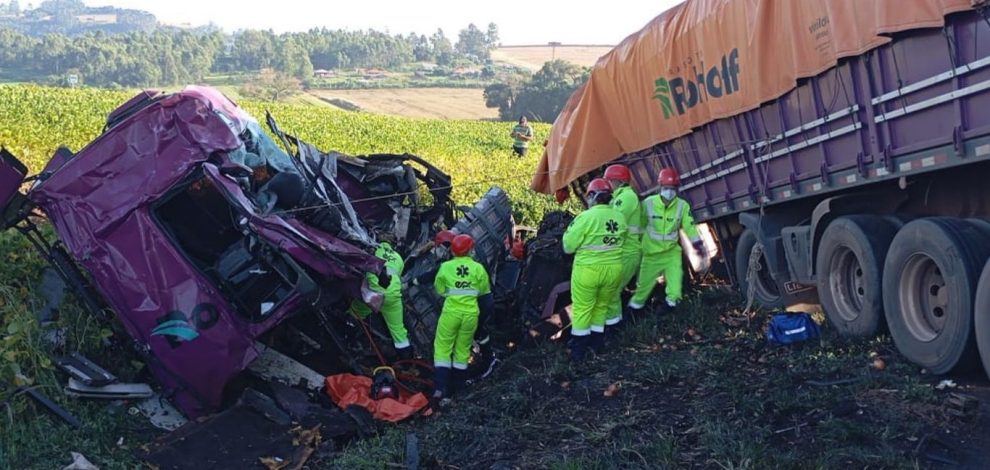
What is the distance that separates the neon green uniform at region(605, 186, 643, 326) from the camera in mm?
8531

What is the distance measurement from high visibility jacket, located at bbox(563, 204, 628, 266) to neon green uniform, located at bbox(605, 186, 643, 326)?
46 centimetres

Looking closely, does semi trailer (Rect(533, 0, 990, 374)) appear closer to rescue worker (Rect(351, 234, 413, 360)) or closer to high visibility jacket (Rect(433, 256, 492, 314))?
high visibility jacket (Rect(433, 256, 492, 314))

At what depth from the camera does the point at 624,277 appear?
8.59m

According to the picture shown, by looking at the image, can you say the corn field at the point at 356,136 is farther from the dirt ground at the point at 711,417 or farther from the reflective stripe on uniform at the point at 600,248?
the dirt ground at the point at 711,417

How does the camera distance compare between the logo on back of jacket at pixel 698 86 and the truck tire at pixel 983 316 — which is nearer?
→ the truck tire at pixel 983 316

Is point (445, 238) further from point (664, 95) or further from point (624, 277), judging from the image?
point (664, 95)

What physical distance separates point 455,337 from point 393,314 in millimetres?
696

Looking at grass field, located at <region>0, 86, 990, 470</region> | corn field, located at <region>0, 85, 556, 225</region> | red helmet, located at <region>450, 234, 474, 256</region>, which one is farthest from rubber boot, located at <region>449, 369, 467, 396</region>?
corn field, located at <region>0, 85, 556, 225</region>

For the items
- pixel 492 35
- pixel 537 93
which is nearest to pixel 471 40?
pixel 492 35

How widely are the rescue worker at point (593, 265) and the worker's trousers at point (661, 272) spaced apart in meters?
0.83

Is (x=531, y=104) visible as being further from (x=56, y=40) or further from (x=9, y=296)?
(x=9, y=296)

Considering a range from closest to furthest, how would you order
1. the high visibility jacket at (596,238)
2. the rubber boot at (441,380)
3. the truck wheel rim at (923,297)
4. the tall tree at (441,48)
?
the truck wheel rim at (923,297), the high visibility jacket at (596,238), the rubber boot at (441,380), the tall tree at (441,48)

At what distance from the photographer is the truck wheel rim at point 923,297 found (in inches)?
237

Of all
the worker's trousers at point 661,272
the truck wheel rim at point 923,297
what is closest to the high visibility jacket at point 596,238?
the worker's trousers at point 661,272
